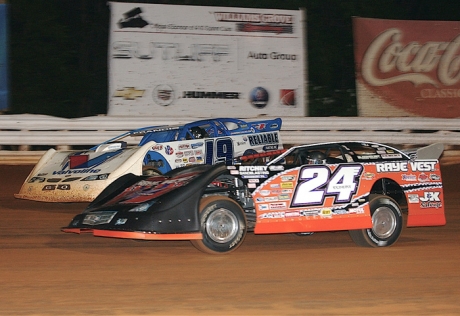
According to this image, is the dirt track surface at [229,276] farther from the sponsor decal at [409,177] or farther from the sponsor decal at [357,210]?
the sponsor decal at [409,177]

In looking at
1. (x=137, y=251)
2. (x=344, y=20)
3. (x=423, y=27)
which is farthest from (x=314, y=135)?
(x=137, y=251)

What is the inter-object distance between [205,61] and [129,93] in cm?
182

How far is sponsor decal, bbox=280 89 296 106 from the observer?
16828 mm

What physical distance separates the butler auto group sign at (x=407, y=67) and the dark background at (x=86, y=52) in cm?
180

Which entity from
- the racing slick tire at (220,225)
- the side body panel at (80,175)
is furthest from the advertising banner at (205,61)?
the racing slick tire at (220,225)

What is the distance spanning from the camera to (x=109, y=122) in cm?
1594

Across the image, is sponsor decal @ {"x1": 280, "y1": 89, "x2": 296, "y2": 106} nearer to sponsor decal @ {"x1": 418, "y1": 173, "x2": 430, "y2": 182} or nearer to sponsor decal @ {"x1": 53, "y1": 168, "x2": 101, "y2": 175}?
sponsor decal @ {"x1": 53, "y1": 168, "x2": 101, "y2": 175}

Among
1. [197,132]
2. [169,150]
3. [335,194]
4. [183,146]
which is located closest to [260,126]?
[197,132]

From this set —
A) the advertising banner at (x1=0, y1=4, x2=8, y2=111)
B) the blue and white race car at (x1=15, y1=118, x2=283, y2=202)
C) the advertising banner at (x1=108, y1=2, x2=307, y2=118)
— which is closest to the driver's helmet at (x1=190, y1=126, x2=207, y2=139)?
the blue and white race car at (x1=15, y1=118, x2=283, y2=202)

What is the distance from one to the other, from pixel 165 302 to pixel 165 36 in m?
10.8

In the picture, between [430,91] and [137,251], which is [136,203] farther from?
[430,91]

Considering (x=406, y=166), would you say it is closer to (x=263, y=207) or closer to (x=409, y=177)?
(x=409, y=177)

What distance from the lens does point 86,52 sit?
20.5 metres

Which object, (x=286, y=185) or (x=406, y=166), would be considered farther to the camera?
(x=406, y=166)
